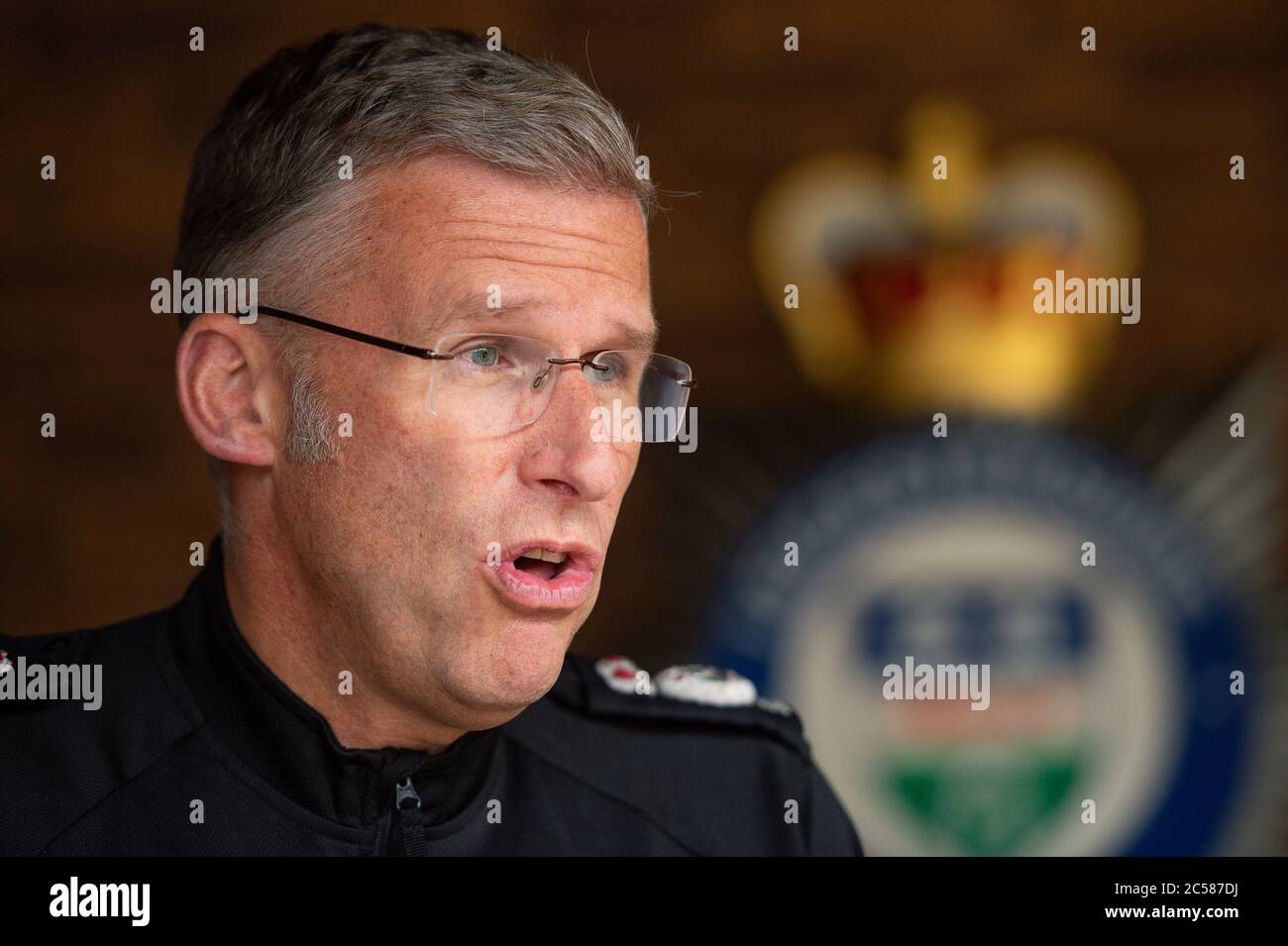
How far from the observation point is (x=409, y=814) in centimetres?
147

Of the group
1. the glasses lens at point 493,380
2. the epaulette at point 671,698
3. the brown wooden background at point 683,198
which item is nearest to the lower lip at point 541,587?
the glasses lens at point 493,380

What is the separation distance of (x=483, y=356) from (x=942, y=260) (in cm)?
165

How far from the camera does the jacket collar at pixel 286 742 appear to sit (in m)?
1.43

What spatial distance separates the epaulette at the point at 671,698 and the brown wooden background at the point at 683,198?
0.86 m

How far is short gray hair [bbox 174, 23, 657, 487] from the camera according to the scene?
4.80ft

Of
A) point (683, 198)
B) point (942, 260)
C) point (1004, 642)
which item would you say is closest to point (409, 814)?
point (1004, 642)

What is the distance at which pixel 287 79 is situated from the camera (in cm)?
154

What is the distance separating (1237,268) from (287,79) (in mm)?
1988

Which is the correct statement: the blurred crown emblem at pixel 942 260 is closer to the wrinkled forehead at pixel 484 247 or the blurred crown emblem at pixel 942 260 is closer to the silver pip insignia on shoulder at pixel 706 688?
the silver pip insignia on shoulder at pixel 706 688

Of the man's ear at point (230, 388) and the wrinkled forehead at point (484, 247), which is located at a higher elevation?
the wrinkled forehead at point (484, 247)

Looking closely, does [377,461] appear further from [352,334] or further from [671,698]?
[671,698]

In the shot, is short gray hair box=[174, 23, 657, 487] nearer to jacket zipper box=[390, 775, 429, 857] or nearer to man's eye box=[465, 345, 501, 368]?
man's eye box=[465, 345, 501, 368]
